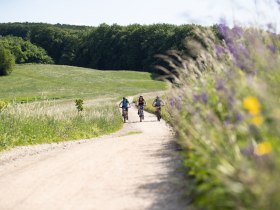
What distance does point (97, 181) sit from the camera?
952 centimetres

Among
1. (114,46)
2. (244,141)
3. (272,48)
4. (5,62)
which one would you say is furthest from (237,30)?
(114,46)

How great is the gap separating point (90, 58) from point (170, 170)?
499 ft

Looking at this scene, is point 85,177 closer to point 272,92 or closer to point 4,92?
point 272,92

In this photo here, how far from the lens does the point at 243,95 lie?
5680 millimetres

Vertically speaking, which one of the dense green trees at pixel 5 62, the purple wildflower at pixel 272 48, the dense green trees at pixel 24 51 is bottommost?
the purple wildflower at pixel 272 48

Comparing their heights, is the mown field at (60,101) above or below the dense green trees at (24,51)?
below

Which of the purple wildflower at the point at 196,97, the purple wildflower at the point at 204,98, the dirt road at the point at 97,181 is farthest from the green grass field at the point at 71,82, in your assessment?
the purple wildflower at the point at 204,98

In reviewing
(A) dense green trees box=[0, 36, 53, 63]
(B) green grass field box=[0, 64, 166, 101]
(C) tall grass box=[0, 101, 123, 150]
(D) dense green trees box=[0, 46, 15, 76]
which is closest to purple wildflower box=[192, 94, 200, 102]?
(C) tall grass box=[0, 101, 123, 150]

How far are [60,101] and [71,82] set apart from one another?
38.4 metres

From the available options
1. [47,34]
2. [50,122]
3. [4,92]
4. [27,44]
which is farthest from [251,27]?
[47,34]

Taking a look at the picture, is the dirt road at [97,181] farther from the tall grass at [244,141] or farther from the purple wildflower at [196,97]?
the purple wildflower at [196,97]

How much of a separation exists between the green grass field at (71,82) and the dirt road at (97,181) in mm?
73491

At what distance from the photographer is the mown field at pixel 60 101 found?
20.6 m

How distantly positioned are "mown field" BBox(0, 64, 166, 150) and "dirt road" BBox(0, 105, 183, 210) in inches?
207
